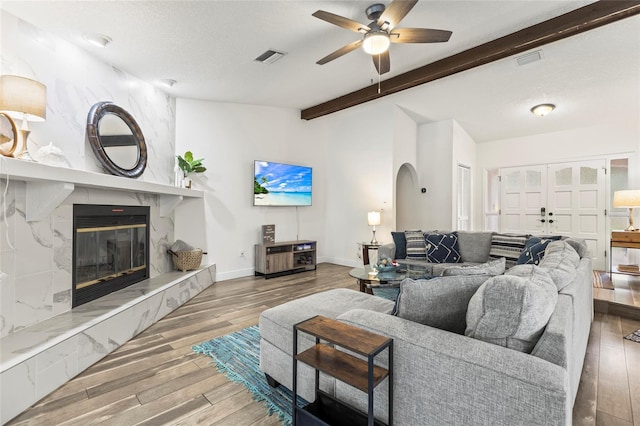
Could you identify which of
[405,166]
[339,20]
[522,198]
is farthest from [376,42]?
[522,198]

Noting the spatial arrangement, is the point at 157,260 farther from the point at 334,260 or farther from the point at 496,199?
the point at 496,199

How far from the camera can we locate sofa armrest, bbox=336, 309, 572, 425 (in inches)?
38.4

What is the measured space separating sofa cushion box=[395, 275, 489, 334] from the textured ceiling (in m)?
2.42

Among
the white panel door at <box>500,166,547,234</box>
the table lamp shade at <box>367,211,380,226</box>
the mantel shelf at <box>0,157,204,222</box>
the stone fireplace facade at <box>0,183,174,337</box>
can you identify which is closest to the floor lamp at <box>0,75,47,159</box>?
the mantel shelf at <box>0,157,204,222</box>

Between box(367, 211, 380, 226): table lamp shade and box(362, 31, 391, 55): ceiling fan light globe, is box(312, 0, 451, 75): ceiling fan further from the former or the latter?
box(367, 211, 380, 226): table lamp shade

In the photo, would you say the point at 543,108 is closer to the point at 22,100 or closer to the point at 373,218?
the point at 373,218

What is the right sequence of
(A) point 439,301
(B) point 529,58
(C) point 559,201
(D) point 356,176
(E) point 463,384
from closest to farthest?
(E) point 463,384 → (A) point 439,301 → (B) point 529,58 → (D) point 356,176 → (C) point 559,201

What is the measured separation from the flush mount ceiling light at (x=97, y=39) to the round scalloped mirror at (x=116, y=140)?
55 centimetres

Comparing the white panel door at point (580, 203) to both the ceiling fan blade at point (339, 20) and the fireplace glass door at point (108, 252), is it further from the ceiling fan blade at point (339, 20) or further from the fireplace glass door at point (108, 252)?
the fireplace glass door at point (108, 252)

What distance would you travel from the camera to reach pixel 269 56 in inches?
130

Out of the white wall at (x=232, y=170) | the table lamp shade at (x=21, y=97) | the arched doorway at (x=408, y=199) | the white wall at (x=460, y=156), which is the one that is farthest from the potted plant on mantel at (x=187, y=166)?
the white wall at (x=460, y=156)

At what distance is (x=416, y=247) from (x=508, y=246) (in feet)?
3.76

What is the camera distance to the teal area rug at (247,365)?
1.77m

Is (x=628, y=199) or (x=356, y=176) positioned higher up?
(x=356, y=176)
